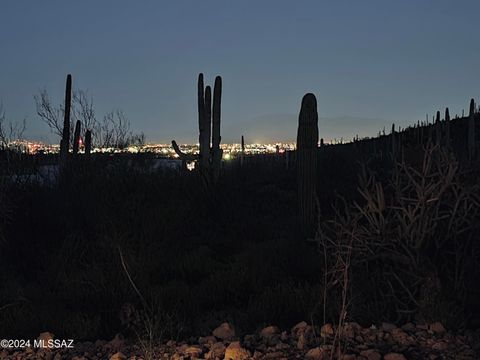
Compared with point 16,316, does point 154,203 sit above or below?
above

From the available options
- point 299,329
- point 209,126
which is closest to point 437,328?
point 299,329

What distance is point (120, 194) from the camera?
7996 millimetres

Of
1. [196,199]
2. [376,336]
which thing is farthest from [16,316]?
[196,199]

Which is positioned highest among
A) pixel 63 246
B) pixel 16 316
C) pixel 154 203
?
pixel 154 203

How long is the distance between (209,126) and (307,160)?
227 inches

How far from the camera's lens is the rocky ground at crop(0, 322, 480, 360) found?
3.71 m

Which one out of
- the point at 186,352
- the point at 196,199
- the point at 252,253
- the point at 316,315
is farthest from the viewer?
the point at 196,199

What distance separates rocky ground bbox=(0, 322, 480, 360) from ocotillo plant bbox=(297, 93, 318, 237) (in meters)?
4.51

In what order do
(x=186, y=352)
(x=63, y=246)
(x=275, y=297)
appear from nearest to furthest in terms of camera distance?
(x=186, y=352) < (x=275, y=297) < (x=63, y=246)

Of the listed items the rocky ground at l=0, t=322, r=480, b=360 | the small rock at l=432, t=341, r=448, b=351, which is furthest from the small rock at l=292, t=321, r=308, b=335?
the small rock at l=432, t=341, r=448, b=351

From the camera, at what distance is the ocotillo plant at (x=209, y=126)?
1419cm

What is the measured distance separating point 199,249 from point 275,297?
10.1ft

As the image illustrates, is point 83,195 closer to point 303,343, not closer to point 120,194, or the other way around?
point 120,194

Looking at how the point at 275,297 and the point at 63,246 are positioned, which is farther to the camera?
the point at 63,246
